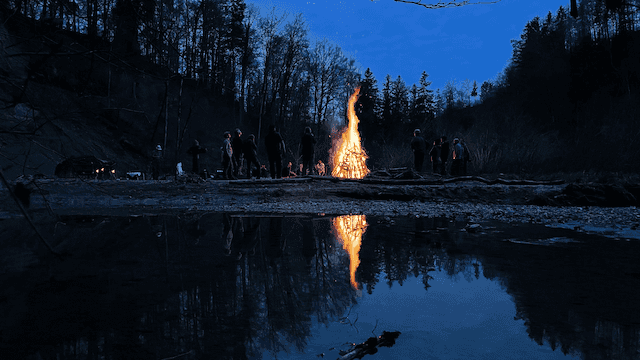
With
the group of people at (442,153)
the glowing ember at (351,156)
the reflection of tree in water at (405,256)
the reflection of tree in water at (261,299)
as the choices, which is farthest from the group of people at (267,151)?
the reflection of tree in water at (261,299)

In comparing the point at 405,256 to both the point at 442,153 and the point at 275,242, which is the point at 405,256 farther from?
the point at 442,153

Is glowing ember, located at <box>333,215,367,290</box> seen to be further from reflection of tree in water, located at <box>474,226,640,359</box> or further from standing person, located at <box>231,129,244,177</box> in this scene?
standing person, located at <box>231,129,244,177</box>

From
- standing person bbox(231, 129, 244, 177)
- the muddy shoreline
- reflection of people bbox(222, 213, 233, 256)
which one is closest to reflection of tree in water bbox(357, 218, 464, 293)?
reflection of people bbox(222, 213, 233, 256)

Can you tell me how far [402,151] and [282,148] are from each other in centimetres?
1697

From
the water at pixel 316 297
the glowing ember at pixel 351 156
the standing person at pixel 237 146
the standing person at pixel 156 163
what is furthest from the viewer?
the standing person at pixel 156 163

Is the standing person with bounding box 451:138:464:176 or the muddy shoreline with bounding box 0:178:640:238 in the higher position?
the standing person with bounding box 451:138:464:176

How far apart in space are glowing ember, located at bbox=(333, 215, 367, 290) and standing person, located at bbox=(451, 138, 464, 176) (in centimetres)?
1061

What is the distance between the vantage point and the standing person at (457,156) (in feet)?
60.9

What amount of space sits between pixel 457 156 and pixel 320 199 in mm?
8645

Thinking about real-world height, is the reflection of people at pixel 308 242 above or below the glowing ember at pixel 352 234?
above

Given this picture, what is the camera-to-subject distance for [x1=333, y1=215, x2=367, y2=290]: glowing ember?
15.2 feet

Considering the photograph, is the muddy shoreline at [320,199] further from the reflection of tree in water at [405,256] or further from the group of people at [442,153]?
the group of people at [442,153]

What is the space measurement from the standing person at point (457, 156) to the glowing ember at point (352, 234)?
10609 millimetres

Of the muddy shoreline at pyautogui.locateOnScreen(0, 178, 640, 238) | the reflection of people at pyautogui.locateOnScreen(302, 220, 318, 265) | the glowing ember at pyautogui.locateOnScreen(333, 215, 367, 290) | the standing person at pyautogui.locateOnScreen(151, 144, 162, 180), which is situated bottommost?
the glowing ember at pyautogui.locateOnScreen(333, 215, 367, 290)
